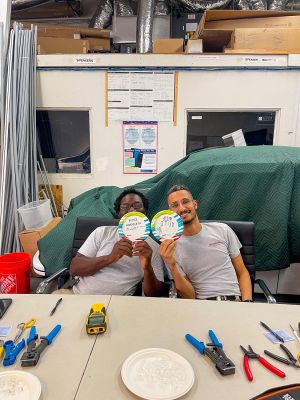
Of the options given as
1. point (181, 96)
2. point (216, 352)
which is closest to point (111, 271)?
point (216, 352)

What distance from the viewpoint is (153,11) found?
338cm

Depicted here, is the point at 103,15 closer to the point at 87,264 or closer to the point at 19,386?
the point at 87,264

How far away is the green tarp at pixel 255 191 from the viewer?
88.7 inches

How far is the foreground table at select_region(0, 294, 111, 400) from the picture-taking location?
3.07 ft

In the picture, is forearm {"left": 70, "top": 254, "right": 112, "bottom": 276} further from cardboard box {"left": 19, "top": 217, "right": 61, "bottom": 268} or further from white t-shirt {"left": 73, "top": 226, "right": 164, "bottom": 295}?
cardboard box {"left": 19, "top": 217, "right": 61, "bottom": 268}

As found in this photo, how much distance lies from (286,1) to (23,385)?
4.07 metres

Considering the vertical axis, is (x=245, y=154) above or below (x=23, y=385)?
above

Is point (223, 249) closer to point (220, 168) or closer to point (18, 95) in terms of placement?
point (220, 168)

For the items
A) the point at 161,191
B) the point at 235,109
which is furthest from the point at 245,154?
the point at 235,109

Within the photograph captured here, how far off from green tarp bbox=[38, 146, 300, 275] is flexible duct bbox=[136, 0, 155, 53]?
1633mm

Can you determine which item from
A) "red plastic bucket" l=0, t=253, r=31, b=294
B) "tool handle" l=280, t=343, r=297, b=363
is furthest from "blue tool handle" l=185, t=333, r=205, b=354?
"red plastic bucket" l=0, t=253, r=31, b=294

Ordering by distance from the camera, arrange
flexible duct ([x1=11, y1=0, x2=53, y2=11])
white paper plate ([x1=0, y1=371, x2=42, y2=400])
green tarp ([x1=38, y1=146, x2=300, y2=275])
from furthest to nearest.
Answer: flexible duct ([x1=11, y1=0, x2=53, y2=11]) → green tarp ([x1=38, y1=146, x2=300, y2=275]) → white paper plate ([x1=0, y1=371, x2=42, y2=400])

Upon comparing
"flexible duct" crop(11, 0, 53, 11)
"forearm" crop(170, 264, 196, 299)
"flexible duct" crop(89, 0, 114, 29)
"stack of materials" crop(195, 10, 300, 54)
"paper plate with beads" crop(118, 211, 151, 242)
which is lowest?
"forearm" crop(170, 264, 196, 299)


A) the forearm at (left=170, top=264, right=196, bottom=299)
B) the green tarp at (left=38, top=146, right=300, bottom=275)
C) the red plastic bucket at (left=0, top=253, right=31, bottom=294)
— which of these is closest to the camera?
the forearm at (left=170, top=264, right=196, bottom=299)
